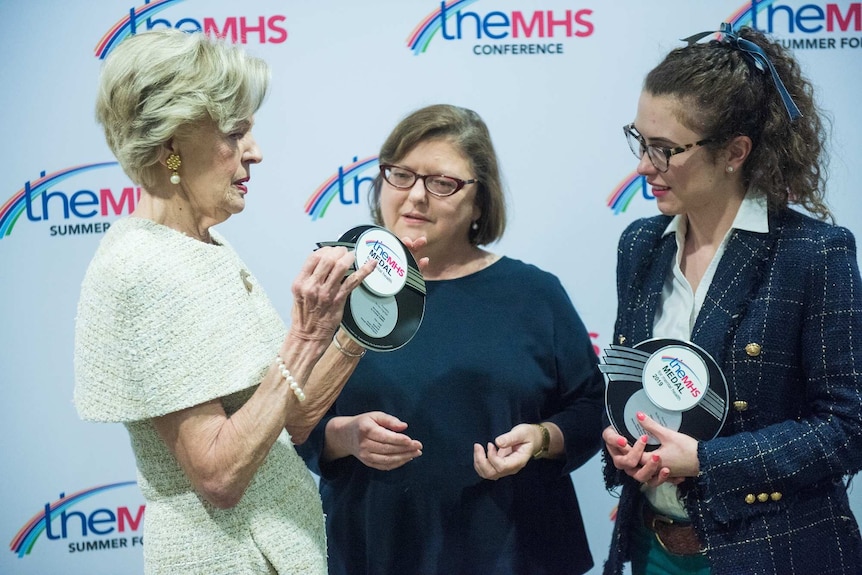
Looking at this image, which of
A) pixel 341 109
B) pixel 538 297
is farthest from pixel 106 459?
pixel 538 297

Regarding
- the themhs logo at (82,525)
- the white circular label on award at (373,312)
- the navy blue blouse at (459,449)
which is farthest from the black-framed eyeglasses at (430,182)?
the themhs logo at (82,525)

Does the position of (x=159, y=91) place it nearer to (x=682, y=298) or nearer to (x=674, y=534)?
(x=682, y=298)

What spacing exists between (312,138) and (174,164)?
4.25 feet

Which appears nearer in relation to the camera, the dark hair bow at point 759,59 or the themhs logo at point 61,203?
the dark hair bow at point 759,59

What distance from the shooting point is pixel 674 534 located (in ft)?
5.93

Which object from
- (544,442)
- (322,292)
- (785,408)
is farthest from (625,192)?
(322,292)

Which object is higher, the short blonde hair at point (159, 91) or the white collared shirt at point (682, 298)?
the short blonde hair at point (159, 91)

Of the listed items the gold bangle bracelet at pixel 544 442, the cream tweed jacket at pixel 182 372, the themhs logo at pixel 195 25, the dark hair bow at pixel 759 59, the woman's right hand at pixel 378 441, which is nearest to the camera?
the cream tweed jacket at pixel 182 372

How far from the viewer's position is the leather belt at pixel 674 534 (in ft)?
5.83

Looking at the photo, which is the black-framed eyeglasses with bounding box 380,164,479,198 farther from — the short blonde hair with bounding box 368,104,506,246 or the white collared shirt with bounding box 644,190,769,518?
the white collared shirt with bounding box 644,190,769,518

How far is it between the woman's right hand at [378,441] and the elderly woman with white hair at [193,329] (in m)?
0.30

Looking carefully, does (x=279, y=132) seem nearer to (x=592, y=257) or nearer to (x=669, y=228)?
(x=592, y=257)

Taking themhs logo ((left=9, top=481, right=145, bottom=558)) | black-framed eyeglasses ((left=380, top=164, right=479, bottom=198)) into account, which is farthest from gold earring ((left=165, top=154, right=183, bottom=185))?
themhs logo ((left=9, top=481, right=145, bottom=558))

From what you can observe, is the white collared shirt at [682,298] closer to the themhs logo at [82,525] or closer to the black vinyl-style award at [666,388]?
the black vinyl-style award at [666,388]
